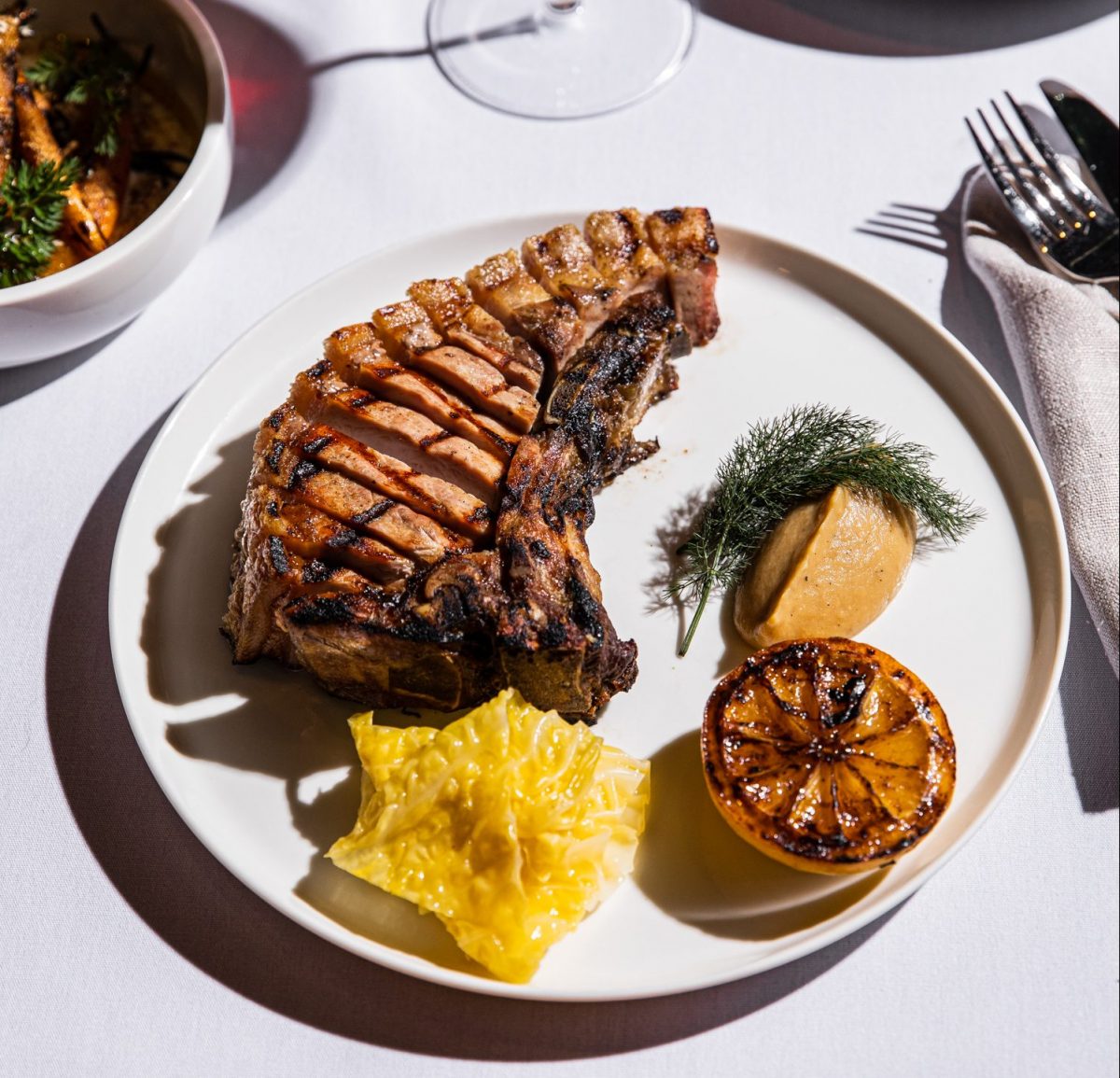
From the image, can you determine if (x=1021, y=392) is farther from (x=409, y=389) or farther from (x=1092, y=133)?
(x=409, y=389)

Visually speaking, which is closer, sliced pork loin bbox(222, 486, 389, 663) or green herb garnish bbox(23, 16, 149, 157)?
sliced pork loin bbox(222, 486, 389, 663)

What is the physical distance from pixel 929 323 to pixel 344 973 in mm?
2388

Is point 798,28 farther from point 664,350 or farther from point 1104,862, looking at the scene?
point 1104,862

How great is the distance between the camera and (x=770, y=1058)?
2.63 meters

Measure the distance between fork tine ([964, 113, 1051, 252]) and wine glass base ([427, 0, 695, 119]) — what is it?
1.16m

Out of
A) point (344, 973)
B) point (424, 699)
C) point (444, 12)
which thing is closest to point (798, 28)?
point (444, 12)

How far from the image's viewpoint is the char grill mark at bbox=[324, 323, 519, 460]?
9.39ft

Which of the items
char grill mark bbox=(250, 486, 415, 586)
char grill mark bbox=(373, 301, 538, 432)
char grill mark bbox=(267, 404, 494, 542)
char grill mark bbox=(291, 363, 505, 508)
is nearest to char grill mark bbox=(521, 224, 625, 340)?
char grill mark bbox=(373, 301, 538, 432)

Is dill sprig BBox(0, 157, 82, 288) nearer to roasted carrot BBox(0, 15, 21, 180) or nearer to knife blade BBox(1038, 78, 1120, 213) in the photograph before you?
roasted carrot BBox(0, 15, 21, 180)

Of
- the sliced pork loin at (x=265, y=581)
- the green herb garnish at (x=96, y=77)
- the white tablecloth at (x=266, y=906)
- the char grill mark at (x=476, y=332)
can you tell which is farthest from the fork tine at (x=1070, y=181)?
the green herb garnish at (x=96, y=77)

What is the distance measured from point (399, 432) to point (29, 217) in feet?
4.45

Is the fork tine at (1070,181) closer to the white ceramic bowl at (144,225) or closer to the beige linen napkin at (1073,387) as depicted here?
the beige linen napkin at (1073,387)

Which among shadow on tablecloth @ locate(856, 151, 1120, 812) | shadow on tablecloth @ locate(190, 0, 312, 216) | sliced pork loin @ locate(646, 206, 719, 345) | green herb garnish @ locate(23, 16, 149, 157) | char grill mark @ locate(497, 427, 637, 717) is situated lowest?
shadow on tablecloth @ locate(856, 151, 1120, 812)

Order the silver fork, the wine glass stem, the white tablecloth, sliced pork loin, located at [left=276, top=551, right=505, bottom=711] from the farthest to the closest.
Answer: the wine glass stem
the silver fork
the white tablecloth
sliced pork loin, located at [left=276, top=551, right=505, bottom=711]
